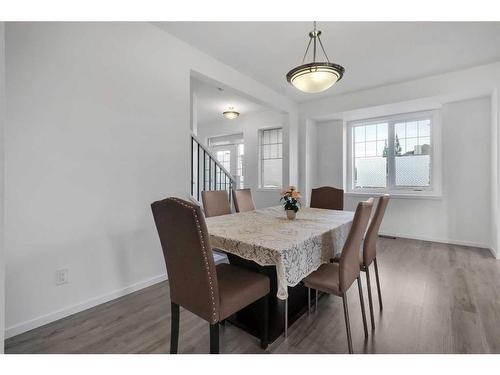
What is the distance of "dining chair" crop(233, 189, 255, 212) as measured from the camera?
2934 millimetres

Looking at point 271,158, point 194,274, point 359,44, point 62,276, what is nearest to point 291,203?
point 194,274

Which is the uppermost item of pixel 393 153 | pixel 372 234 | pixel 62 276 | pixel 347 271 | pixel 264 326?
pixel 393 153

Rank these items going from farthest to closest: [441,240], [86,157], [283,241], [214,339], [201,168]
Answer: [441,240]
[201,168]
[86,157]
[283,241]
[214,339]

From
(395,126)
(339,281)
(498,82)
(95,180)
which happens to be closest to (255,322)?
(339,281)

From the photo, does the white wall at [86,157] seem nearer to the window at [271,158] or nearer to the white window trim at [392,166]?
the window at [271,158]

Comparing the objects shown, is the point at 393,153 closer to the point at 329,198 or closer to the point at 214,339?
Result: the point at 329,198

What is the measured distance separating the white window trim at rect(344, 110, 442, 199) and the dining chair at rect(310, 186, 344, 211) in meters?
1.86

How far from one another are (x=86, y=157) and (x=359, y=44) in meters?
3.02

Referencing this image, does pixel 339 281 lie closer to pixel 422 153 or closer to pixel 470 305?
pixel 470 305

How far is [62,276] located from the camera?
1.86m

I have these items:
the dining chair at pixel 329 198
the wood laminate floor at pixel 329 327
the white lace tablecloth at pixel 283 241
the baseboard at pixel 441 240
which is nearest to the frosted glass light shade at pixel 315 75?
the white lace tablecloth at pixel 283 241

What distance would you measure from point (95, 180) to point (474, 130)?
5.09 meters

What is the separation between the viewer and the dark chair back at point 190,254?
114 cm

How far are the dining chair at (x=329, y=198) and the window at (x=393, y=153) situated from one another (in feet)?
6.60
